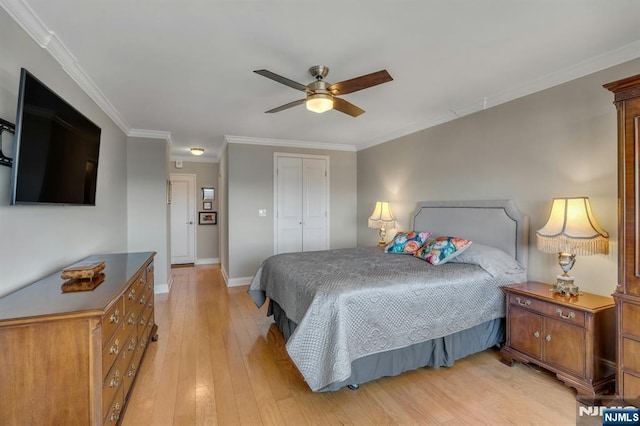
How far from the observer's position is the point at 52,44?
2037 millimetres

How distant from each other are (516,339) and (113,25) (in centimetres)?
370

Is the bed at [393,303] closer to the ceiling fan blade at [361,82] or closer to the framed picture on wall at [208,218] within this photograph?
the ceiling fan blade at [361,82]

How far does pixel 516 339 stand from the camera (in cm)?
246

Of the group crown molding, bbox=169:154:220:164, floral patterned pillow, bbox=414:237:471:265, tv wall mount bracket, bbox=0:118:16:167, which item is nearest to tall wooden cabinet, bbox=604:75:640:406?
floral patterned pillow, bbox=414:237:471:265

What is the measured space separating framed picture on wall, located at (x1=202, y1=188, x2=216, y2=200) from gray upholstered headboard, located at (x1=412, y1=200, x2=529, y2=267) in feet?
16.3

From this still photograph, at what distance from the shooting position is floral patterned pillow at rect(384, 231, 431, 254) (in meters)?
3.39

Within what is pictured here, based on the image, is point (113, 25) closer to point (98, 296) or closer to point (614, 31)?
point (98, 296)

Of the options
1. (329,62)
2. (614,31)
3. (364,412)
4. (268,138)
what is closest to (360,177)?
(268,138)

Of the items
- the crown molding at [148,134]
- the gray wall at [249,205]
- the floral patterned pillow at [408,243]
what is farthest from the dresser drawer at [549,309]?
the crown molding at [148,134]

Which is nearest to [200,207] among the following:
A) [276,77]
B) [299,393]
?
[276,77]

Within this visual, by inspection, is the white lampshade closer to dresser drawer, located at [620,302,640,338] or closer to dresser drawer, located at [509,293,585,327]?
dresser drawer, located at [509,293,585,327]

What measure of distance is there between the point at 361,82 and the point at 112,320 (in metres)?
2.18

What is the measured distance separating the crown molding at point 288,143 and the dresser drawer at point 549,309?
383cm

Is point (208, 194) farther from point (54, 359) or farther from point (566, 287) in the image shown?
point (566, 287)
